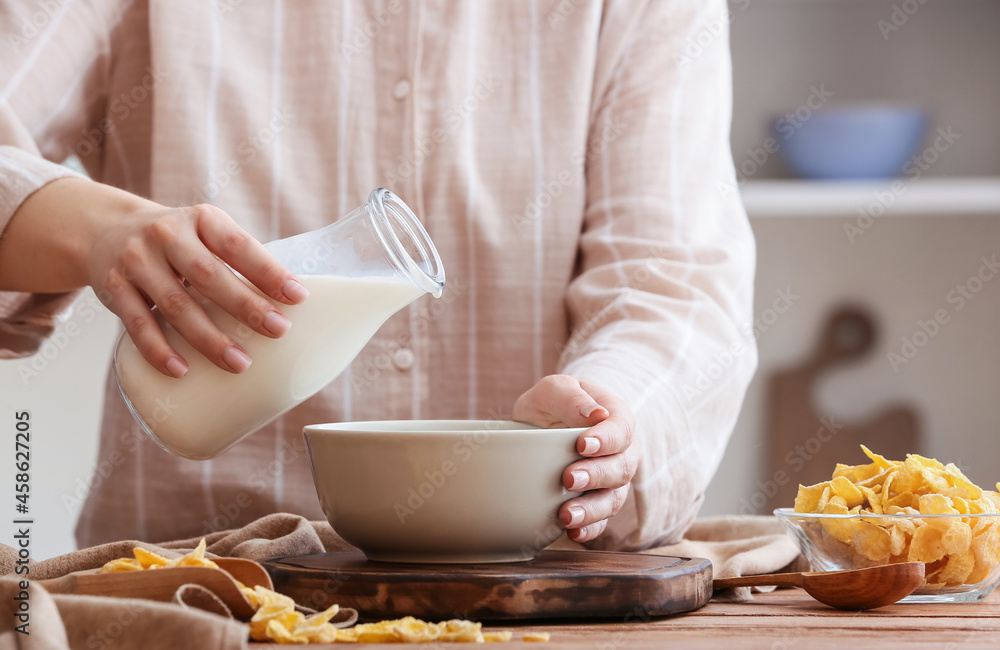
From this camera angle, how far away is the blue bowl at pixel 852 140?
6.67 feet

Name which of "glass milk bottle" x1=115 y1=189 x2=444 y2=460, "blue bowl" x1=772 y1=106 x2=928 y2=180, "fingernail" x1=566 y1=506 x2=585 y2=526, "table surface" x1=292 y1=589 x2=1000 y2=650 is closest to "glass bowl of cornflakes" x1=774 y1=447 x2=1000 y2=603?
"table surface" x1=292 y1=589 x2=1000 y2=650

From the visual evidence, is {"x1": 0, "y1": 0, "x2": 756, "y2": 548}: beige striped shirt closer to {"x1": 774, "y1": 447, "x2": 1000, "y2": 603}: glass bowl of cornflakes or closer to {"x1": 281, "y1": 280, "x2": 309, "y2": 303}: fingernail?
{"x1": 774, "y1": 447, "x2": 1000, "y2": 603}: glass bowl of cornflakes

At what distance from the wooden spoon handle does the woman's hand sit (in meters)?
0.10

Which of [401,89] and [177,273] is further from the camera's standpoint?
[401,89]

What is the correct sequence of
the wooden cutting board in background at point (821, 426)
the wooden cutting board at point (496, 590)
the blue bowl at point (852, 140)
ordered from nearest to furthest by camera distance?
the wooden cutting board at point (496, 590)
the blue bowl at point (852, 140)
the wooden cutting board in background at point (821, 426)

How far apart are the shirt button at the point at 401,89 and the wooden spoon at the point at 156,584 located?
0.71 m

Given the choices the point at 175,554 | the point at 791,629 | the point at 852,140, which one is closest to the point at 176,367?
the point at 175,554

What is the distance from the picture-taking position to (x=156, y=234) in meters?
0.63

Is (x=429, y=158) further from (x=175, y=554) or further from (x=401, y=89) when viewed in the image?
(x=175, y=554)

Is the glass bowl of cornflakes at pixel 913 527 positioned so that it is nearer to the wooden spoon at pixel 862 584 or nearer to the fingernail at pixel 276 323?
the wooden spoon at pixel 862 584

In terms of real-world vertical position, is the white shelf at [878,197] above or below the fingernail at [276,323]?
above

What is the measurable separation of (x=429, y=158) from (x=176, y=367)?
579mm

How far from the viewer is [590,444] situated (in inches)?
24.5

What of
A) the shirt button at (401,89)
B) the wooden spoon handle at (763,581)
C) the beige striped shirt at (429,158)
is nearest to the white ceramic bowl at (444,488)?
the wooden spoon handle at (763,581)
